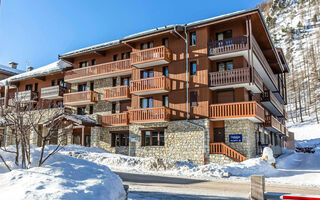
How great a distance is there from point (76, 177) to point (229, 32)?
1954cm

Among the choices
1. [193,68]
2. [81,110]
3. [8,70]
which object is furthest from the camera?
[8,70]

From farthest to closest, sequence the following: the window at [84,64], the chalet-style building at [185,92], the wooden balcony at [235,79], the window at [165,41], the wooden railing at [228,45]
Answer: the window at [84,64], the window at [165,41], the chalet-style building at [185,92], the wooden railing at [228,45], the wooden balcony at [235,79]

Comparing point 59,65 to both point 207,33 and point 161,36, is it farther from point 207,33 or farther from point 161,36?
point 207,33

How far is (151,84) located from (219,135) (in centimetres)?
693

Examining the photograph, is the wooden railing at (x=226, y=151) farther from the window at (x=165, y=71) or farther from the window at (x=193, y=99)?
the window at (x=165, y=71)

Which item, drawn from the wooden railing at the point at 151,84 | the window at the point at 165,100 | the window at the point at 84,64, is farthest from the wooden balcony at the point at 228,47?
the window at the point at 84,64

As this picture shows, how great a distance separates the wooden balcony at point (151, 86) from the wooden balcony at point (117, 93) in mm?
1511

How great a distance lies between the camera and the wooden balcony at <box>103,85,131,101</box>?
2645 centimetres

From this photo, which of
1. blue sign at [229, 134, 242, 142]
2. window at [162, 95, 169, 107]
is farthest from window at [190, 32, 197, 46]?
blue sign at [229, 134, 242, 142]

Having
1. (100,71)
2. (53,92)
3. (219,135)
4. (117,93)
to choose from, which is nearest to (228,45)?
(219,135)

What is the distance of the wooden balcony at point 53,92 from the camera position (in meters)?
31.5

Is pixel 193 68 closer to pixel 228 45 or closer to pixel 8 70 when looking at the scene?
pixel 228 45

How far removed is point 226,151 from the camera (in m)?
20.6

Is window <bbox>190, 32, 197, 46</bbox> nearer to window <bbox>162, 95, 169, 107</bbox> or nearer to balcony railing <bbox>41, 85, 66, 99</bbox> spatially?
window <bbox>162, 95, 169, 107</bbox>
